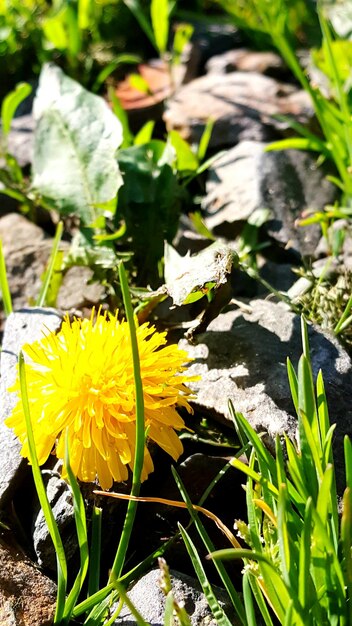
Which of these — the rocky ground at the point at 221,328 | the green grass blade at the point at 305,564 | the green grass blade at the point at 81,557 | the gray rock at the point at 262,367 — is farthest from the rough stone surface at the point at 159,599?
the gray rock at the point at 262,367

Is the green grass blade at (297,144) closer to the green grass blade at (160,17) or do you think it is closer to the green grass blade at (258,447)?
the green grass blade at (160,17)

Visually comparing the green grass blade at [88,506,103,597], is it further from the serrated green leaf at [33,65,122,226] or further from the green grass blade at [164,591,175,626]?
the serrated green leaf at [33,65,122,226]

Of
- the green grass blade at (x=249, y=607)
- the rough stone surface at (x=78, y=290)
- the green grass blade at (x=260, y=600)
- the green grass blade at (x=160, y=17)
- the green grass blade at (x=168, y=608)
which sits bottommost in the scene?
the green grass blade at (x=260, y=600)

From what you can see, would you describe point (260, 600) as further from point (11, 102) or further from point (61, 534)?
point (11, 102)

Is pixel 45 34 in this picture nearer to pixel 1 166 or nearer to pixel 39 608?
pixel 1 166

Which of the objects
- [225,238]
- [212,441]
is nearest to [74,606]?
[212,441]

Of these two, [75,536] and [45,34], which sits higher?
[45,34]

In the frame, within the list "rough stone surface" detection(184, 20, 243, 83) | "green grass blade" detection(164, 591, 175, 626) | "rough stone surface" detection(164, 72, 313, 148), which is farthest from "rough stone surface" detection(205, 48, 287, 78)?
"green grass blade" detection(164, 591, 175, 626)
